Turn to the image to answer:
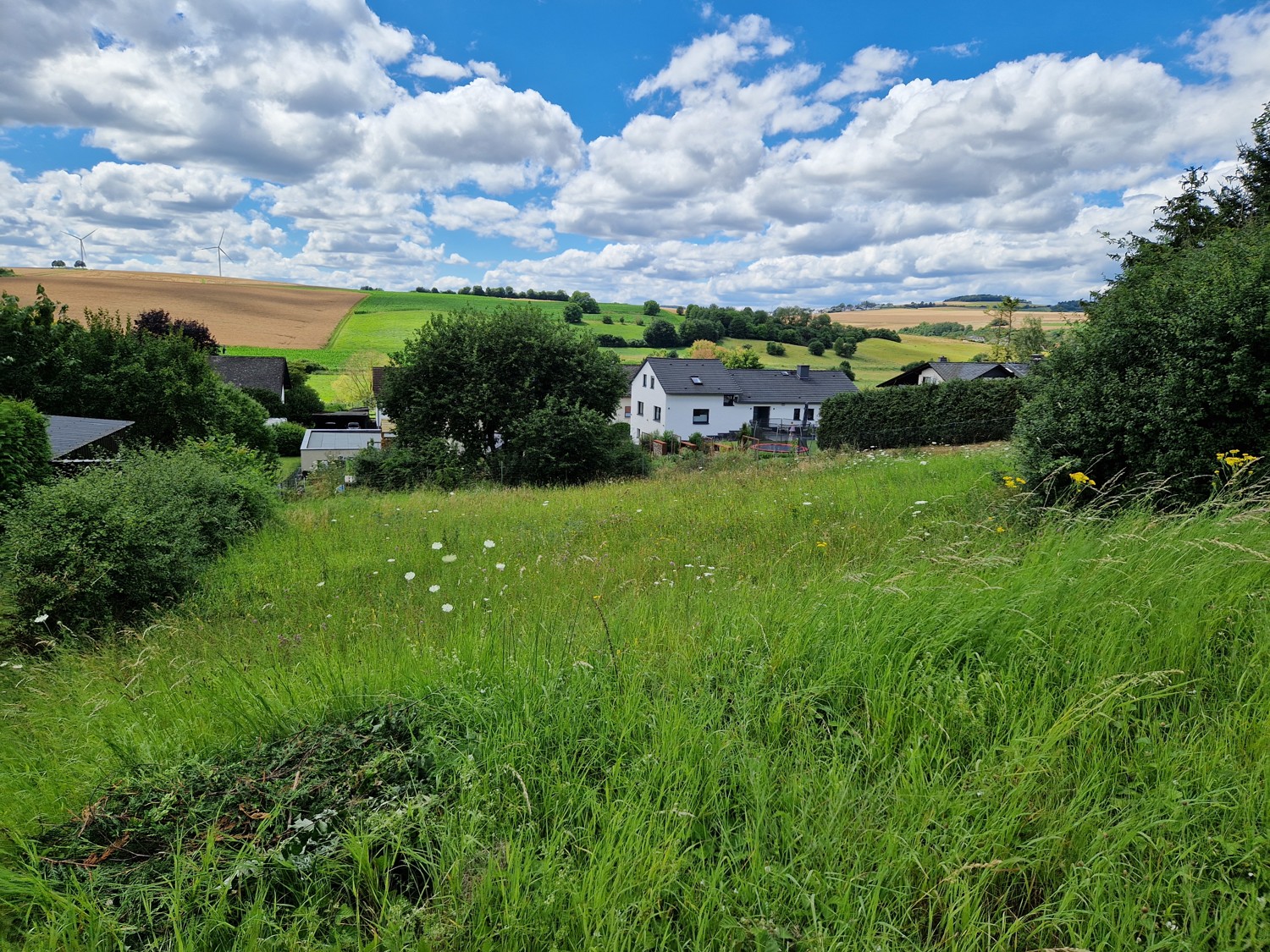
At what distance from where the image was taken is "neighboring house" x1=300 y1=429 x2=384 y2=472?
32.4 m

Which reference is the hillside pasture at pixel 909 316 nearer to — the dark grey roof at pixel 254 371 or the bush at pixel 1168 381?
the dark grey roof at pixel 254 371

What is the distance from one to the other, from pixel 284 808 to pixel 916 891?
2096mm

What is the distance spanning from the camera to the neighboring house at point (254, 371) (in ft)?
161

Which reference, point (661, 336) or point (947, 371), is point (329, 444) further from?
point (661, 336)

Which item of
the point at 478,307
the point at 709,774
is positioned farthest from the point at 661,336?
the point at 709,774

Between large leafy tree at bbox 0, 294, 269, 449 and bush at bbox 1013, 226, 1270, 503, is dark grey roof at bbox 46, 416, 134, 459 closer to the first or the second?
large leafy tree at bbox 0, 294, 269, 449

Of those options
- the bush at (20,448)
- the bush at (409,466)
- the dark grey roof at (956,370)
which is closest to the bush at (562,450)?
the bush at (409,466)

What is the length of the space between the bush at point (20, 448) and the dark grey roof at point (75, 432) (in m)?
1.52

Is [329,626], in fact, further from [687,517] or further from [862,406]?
[862,406]

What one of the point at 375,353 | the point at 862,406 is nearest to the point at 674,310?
the point at 375,353

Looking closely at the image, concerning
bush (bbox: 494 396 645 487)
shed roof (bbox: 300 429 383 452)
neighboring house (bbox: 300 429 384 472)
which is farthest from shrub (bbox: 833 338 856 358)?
bush (bbox: 494 396 645 487)

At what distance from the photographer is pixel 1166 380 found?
6184 mm

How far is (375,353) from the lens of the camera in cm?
6794

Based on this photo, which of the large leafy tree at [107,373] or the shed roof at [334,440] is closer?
the large leafy tree at [107,373]
